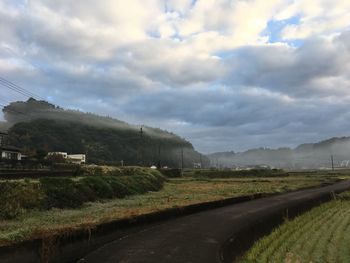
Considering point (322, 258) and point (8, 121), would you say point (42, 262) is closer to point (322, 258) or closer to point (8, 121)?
point (322, 258)

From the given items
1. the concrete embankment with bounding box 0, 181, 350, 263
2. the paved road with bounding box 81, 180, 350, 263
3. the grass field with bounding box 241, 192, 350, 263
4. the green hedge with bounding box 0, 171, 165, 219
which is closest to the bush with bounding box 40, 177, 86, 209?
the green hedge with bounding box 0, 171, 165, 219

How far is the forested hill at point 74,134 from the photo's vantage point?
386ft

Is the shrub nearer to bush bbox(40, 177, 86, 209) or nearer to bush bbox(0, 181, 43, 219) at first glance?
bush bbox(40, 177, 86, 209)

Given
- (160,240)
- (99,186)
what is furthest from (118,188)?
(160,240)

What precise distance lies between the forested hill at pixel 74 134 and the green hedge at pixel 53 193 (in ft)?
248

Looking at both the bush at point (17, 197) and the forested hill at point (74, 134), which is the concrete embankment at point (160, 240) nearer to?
the bush at point (17, 197)

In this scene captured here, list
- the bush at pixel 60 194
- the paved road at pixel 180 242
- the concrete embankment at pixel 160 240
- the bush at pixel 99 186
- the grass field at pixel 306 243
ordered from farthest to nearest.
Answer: the bush at pixel 99 186, the bush at pixel 60 194, the grass field at pixel 306 243, the paved road at pixel 180 242, the concrete embankment at pixel 160 240

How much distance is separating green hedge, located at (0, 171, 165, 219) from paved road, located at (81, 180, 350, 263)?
494cm

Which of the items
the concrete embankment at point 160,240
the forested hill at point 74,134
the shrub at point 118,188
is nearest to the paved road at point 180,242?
the concrete embankment at point 160,240

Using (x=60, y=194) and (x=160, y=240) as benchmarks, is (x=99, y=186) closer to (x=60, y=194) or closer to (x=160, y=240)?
(x=60, y=194)

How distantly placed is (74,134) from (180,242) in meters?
139

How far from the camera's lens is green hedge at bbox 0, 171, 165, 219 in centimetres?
1548

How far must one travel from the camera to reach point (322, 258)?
42.0 ft

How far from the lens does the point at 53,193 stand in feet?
60.4
